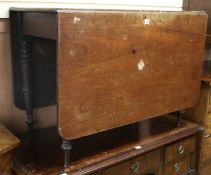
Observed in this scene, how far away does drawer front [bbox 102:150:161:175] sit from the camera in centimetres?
146

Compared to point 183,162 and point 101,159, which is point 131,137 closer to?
point 101,159

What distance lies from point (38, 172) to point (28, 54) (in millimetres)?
550

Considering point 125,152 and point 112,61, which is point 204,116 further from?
point 112,61

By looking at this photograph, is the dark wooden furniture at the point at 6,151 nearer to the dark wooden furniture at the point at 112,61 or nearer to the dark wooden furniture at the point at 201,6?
the dark wooden furniture at the point at 112,61

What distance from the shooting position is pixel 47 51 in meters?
1.59

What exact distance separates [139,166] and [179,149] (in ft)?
0.99

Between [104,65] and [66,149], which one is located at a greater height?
[104,65]

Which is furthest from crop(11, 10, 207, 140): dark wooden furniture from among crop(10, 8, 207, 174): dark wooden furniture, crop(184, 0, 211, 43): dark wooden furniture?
crop(184, 0, 211, 43): dark wooden furniture

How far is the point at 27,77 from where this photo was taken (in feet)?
4.99

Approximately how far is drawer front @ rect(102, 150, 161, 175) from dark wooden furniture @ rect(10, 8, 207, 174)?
15mm

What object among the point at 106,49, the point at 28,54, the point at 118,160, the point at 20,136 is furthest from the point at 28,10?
the point at 118,160

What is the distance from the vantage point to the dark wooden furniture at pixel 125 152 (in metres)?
1.34

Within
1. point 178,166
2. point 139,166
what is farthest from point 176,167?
point 139,166

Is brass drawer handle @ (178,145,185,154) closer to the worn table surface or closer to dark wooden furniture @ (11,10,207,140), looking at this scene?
dark wooden furniture @ (11,10,207,140)
